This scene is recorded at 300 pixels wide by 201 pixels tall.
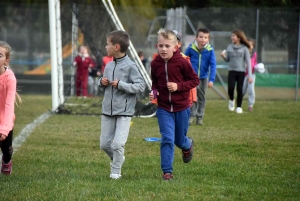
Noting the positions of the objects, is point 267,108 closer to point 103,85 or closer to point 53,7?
point 53,7

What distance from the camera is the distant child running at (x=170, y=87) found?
722cm

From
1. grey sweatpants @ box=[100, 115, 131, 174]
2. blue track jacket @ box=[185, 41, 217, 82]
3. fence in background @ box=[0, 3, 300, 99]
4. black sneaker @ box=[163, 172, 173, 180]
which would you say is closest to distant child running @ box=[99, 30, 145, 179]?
grey sweatpants @ box=[100, 115, 131, 174]

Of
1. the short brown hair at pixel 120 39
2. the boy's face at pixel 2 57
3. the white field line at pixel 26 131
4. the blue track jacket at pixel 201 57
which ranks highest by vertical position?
the short brown hair at pixel 120 39

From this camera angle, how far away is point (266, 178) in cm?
728

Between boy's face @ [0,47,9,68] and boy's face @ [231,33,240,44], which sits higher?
boy's face @ [0,47,9,68]

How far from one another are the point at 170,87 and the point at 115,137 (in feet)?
2.62

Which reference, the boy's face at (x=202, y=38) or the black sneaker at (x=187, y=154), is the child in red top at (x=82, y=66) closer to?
the boy's face at (x=202, y=38)

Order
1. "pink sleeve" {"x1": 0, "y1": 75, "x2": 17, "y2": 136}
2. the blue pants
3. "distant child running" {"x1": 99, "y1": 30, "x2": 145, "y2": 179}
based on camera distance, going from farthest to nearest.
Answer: "distant child running" {"x1": 99, "y1": 30, "x2": 145, "y2": 179}
the blue pants
"pink sleeve" {"x1": 0, "y1": 75, "x2": 17, "y2": 136}

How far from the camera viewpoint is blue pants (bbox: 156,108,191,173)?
7137mm

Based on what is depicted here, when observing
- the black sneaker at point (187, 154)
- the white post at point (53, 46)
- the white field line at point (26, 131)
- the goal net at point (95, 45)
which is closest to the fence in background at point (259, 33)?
the goal net at point (95, 45)

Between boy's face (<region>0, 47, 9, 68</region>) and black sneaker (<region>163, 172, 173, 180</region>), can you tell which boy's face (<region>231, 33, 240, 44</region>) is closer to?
black sneaker (<region>163, 172, 173, 180</region>)

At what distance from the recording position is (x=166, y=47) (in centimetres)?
722

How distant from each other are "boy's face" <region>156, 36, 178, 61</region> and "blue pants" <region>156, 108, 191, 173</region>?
0.60 m

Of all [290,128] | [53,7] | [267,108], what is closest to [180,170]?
[290,128]
